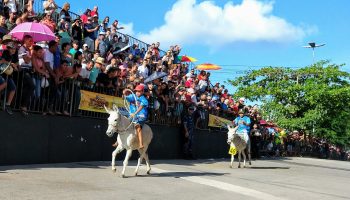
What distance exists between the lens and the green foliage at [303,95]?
4044 centimetres

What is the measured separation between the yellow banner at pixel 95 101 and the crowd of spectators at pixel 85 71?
20 centimetres

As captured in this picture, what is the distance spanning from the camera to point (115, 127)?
36.8 ft

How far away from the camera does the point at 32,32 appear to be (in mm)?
12664

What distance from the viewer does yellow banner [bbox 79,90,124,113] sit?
46.3ft

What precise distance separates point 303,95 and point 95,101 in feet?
98.0

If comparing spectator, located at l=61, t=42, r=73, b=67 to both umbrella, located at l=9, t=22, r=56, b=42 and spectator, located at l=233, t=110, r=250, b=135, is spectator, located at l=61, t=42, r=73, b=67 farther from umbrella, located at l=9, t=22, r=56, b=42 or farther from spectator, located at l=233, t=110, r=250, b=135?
spectator, located at l=233, t=110, r=250, b=135

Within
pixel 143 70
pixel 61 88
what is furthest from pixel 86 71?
pixel 143 70

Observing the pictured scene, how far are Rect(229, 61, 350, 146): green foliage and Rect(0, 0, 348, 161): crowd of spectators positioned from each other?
617 inches

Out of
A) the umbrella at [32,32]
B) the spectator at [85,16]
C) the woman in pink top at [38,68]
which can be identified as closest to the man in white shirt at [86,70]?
the umbrella at [32,32]

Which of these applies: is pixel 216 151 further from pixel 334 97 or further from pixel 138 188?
pixel 334 97

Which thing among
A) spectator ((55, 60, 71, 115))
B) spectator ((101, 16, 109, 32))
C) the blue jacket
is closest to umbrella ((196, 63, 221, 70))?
spectator ((101, 16, 109, 32))

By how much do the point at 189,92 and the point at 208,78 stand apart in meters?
4.61

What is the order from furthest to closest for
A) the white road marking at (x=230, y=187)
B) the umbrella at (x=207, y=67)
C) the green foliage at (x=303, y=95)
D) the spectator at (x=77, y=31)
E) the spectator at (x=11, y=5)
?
1. the green foliage at (x=303, y=95)
2. the umbrella at (x=207, y=67)
3. the spectator at (x=77, y=31)
4. the spectator at (x=11, y=5)
5. the white road marking at (x=230, y=187)

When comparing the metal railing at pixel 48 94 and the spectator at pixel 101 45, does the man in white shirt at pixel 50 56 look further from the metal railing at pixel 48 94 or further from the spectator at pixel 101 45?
the spectator at pixel 101 45
